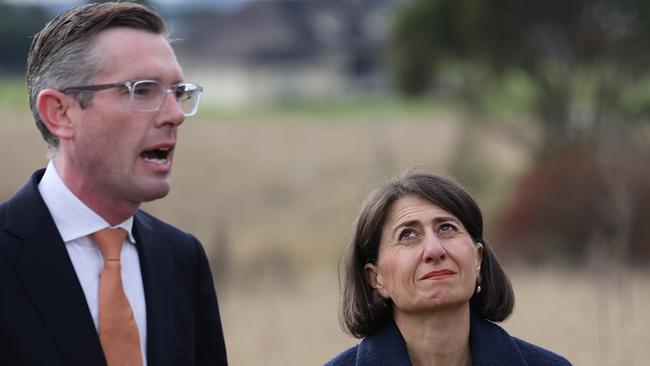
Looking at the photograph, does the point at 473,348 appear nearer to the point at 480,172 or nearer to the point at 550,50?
the point at 480,172

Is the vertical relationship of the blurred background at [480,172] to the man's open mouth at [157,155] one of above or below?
above

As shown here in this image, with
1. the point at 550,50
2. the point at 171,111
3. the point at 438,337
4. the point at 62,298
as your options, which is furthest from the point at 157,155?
the point at 550,50

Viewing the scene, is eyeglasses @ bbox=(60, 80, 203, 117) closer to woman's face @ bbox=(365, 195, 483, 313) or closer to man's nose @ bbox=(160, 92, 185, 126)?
man's nose @ bbox=(160, 92, 185, 126)

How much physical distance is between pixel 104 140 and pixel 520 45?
18.8m

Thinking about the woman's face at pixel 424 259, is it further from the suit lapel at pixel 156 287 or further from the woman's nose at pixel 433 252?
the suit lapel at pixel 156 287

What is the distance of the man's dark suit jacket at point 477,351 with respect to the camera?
11.2 feet

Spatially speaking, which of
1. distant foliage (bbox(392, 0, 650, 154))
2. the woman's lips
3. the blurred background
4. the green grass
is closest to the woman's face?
the woman's lips

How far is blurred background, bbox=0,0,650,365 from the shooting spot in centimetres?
1071

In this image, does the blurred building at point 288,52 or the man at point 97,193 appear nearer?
the man at point 97,193

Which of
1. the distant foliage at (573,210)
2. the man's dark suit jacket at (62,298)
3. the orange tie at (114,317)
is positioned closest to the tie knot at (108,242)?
the orange tie at (114,317)

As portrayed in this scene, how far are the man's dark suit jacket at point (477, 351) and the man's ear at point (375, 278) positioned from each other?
10cm

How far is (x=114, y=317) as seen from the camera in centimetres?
328

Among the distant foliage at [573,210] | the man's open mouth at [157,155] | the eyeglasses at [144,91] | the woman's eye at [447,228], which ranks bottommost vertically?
the woman's eye at [447,228]

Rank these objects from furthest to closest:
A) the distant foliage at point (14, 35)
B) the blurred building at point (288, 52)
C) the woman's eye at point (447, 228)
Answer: the distant foliage at point (14, 35), the blurred building at point (288, 52), the woman's eye at point (447, 228)
